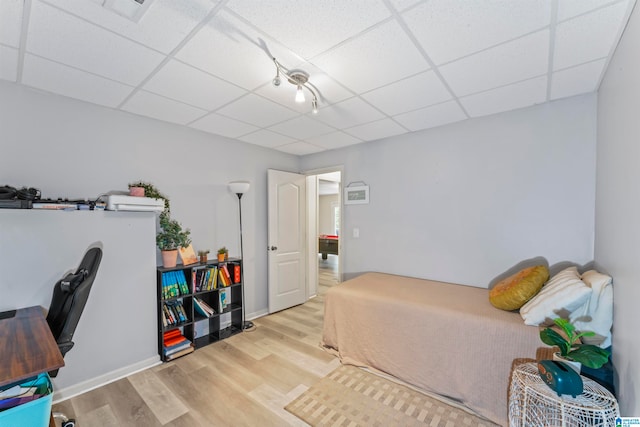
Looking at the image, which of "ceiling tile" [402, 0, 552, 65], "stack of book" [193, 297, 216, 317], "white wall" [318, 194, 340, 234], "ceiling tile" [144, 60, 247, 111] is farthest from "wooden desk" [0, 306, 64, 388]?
"white wall" [318, 194, 340, 234]

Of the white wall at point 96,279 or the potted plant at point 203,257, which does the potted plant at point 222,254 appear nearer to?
the potted plant at point 203,257

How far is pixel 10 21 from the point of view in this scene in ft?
4.56

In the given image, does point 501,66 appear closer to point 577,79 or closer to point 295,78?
point 577,79

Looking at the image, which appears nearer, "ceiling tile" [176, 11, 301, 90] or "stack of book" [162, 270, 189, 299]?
"ceiling tile" [176, 11, 301, 90]

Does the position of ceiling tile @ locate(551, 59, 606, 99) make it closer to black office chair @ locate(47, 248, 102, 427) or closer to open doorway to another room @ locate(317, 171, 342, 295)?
open doorway to another room @ locate(317, 171, 342, 295)

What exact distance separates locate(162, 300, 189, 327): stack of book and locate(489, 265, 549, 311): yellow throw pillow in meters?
2.99

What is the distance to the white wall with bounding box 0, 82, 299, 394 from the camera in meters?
2.10

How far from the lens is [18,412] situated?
1066 mm

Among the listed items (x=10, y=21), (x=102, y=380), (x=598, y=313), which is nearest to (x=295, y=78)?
(x=10, y=21)

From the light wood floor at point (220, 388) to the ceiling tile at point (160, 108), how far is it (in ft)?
8.09

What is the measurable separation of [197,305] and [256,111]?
2.21 metres

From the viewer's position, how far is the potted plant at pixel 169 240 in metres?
2.68

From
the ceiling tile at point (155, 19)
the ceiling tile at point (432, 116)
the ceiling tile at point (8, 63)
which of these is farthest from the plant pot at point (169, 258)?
the ceiling tile at point (432, 116)

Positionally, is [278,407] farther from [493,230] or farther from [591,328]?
[493,230]
